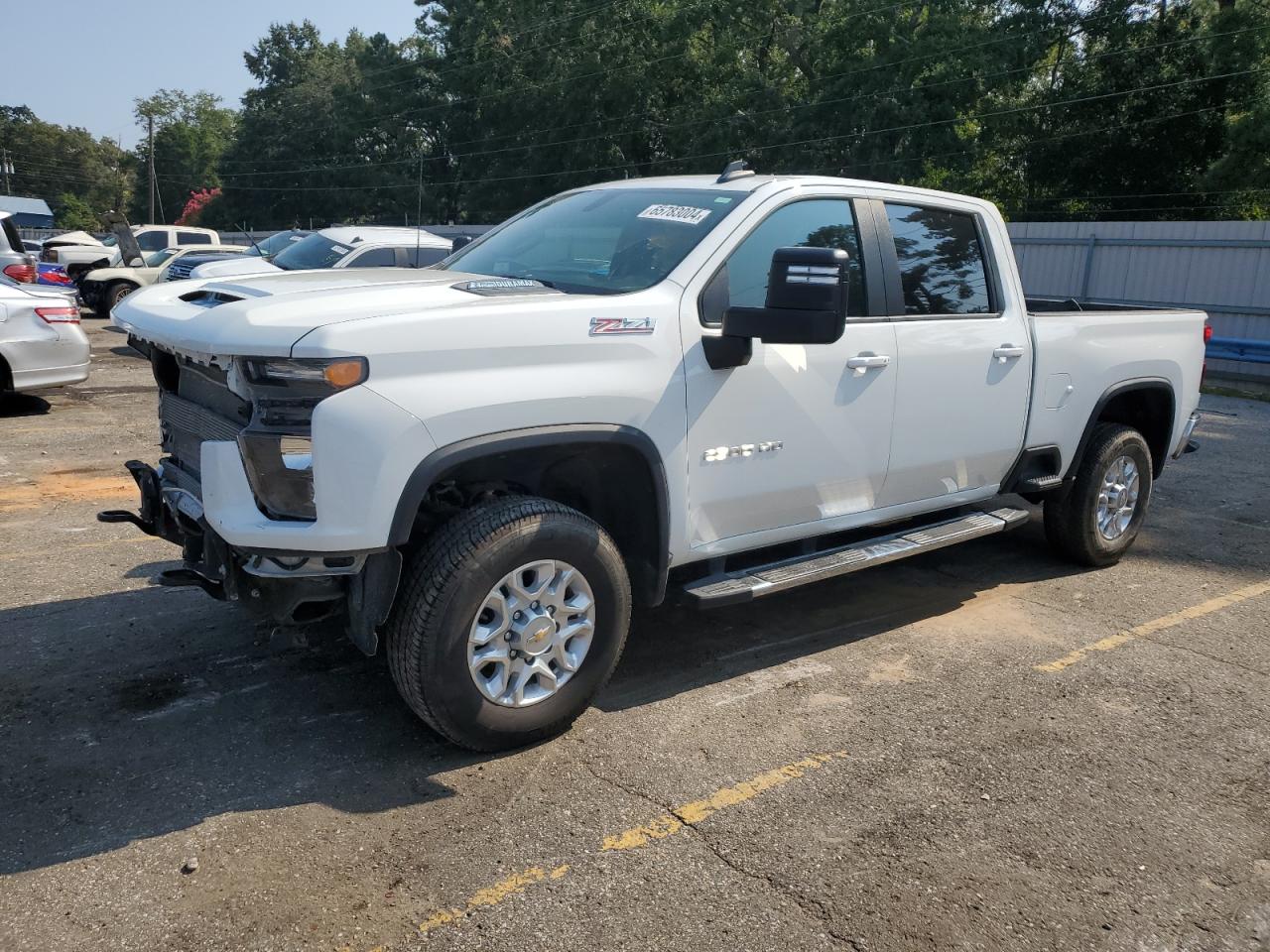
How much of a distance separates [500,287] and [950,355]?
2.16 metres

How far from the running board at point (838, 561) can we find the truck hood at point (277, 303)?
1.28 metres

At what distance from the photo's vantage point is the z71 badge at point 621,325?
147 inches

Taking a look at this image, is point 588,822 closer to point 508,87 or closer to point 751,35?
point 751,35

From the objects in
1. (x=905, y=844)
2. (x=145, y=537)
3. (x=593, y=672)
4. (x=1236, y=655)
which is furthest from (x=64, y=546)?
(x=1236, y=655)

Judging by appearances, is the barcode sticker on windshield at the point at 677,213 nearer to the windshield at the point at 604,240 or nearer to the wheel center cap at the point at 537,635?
the windshield at the point at 604,240

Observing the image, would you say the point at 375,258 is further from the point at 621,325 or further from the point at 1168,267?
the point at 1168,267

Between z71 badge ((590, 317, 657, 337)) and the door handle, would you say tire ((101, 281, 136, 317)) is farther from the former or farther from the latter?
z71 badge ((590, 317, 657, 337))

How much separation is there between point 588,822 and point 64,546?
4.07 meters

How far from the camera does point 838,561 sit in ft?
15.1

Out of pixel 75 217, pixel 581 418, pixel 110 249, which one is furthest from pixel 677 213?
pixel 75 217

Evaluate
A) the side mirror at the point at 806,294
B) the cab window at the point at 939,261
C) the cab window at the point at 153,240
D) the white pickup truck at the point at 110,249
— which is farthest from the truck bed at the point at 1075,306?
the cab window at the point at 153,240

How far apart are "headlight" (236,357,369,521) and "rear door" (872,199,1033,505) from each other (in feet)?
8.40

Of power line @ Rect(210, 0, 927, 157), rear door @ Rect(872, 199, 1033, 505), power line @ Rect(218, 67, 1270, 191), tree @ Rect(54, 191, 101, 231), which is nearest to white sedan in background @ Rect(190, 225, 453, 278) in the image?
rear door @ Rect(872, 199, 1033, 505)

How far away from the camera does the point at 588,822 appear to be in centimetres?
339
